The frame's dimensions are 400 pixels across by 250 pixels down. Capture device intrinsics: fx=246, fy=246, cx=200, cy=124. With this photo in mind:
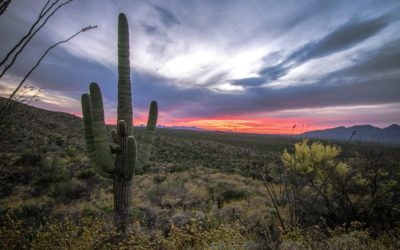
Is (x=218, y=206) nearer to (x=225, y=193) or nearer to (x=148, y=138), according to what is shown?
(x=225, y=193)

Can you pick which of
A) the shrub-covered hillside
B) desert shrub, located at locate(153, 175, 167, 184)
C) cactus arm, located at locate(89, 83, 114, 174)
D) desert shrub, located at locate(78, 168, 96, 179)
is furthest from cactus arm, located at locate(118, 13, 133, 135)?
desert shrub, located at locate(78, 168, 96, 179)

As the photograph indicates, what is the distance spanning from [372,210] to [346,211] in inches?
26.3

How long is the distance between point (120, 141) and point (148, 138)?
1.14 metres

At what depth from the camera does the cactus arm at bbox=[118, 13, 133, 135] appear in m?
5.62

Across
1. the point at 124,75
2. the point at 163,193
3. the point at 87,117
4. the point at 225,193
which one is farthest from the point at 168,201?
the point at 124,75

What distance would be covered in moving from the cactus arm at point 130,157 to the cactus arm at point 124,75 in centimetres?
51

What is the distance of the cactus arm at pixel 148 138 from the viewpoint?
641cm

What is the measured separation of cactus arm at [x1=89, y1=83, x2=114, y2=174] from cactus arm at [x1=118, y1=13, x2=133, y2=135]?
45 centimetres

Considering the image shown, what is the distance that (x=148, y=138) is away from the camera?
6.53 metres

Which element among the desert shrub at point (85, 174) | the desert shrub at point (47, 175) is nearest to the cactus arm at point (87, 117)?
the desert shrub at point (47, 175)

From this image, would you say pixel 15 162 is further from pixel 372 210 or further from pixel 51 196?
pixel 372 210

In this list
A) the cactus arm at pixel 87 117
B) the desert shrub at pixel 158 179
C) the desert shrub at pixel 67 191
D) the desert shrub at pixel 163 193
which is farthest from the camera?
the desert shrub at pixel 158 179

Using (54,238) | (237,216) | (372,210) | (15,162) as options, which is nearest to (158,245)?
(54,238)

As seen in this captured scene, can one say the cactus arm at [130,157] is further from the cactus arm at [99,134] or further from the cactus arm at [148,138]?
the cactus arm at [148,138]
